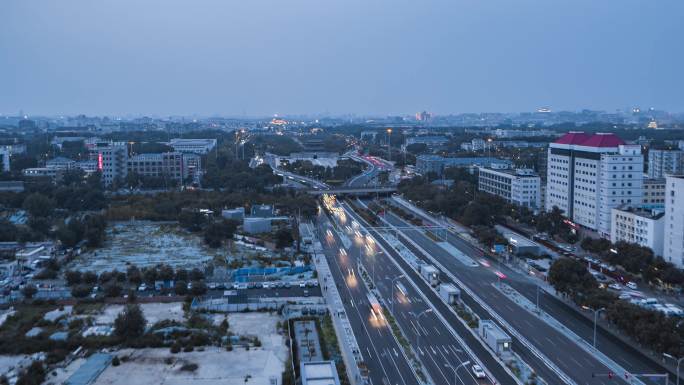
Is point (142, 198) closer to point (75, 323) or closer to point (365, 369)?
point (75, 323)

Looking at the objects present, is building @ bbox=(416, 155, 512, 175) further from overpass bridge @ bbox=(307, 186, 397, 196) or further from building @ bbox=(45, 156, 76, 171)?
building @ bbox=(45, 156, 76, 171)

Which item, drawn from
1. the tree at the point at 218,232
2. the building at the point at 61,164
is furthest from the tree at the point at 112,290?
the building at the point at 61,164

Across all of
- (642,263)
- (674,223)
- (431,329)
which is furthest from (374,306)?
(674,223)

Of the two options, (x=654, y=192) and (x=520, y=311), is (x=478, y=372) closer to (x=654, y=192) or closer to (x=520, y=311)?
(x=520, y=311)

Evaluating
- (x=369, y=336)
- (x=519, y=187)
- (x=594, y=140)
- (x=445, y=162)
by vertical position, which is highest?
(x=594, y=140)

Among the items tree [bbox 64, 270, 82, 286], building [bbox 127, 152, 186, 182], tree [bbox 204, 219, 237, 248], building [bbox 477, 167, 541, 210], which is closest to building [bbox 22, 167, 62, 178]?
building [bbox 127, 152, 186, 182]

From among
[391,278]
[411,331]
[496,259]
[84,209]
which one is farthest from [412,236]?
[84,209]
